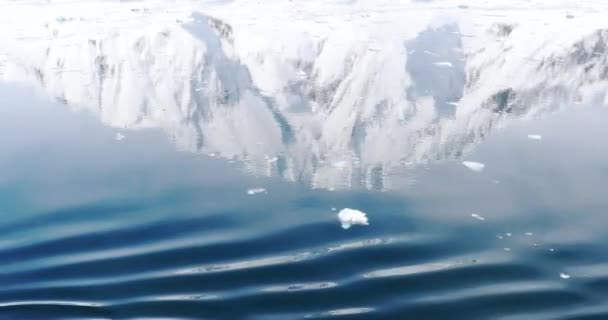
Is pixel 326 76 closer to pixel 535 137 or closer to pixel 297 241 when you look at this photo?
pixel 535 137

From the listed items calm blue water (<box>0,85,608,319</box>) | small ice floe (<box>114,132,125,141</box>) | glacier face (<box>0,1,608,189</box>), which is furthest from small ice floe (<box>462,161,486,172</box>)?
small ice floe (<box>114,132,125,141</box>)

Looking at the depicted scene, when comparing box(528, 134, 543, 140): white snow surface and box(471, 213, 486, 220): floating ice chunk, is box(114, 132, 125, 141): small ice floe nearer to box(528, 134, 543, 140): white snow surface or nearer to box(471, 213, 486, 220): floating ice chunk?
box(471, 213, 486, 220): floating ice chunk

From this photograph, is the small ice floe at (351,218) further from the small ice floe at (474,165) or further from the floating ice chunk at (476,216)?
the small ice floe at (474,165)

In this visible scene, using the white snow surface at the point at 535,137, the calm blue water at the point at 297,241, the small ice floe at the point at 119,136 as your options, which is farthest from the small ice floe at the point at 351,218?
the small ice floe at the point at 119,136

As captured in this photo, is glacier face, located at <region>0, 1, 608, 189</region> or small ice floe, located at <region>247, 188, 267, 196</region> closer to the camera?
small ice floe, located at <region>247, 188, 267, 196</region>

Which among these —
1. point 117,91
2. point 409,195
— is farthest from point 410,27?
point 409,195

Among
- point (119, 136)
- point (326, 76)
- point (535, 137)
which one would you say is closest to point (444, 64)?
point (326, 76)
